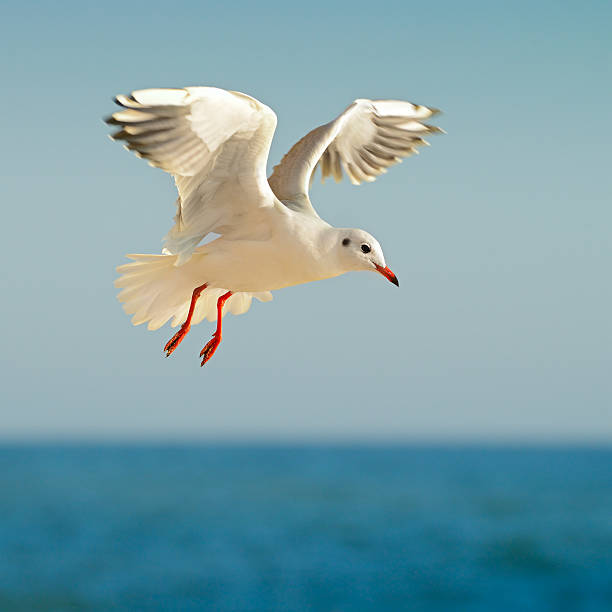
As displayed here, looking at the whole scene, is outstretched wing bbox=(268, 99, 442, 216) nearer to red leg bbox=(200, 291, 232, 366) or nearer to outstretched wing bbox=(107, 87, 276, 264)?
red leg bbox=(200, 291, 232, 366)

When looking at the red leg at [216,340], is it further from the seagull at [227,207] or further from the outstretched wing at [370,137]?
the outstretched wing at [370,137]

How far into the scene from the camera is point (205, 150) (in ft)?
20.2

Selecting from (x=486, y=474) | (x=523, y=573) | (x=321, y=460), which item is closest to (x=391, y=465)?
(x=321, y=460)

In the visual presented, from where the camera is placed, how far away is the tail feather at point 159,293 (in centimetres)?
706

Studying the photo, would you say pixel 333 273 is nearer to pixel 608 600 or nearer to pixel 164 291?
pixel 164 291

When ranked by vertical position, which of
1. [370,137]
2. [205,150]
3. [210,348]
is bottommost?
[210,348]

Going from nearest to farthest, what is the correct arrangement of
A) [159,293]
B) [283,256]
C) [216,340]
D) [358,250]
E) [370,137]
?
1. [283,256]
2. [358,250]
3. [216,340]
4. [159,293]
5. [370,137]

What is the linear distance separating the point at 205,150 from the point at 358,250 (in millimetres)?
997

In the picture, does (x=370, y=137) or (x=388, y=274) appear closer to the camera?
(x=388, y=274)

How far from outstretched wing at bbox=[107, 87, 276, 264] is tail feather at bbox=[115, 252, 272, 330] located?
60 cm

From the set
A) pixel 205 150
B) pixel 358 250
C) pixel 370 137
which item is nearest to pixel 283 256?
pixel 358 250

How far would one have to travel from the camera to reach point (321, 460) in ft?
402

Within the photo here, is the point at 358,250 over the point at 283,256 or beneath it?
over

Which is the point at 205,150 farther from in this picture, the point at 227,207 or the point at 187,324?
the point at 187,324
